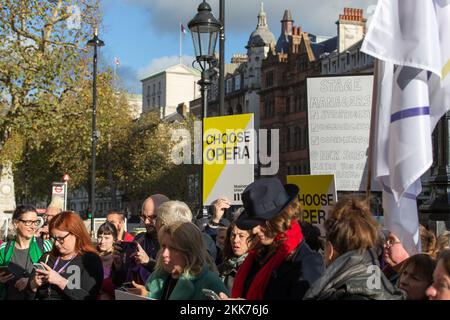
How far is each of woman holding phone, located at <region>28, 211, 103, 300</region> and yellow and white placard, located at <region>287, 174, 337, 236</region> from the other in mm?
3931

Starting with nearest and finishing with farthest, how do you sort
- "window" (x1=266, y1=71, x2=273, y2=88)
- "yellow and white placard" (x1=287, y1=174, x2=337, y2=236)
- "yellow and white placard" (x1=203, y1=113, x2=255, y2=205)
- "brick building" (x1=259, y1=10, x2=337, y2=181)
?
"yellow and white placard" (x1=287, y1=174, x2=337, y2=236)
"yellow and white placard" (x1=203, y1=113, x2=255, y2=205)
"brick building" (x1=259, y1=10, x2=337, y2=181)
"window" (x1=266, y1=71, x2=273, y2=88)

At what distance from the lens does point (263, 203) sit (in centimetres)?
489

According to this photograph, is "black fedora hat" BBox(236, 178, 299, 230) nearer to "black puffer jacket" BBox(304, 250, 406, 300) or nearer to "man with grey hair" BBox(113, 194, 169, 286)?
"black puffer jacket" BBox(304, 250, 406, 300)

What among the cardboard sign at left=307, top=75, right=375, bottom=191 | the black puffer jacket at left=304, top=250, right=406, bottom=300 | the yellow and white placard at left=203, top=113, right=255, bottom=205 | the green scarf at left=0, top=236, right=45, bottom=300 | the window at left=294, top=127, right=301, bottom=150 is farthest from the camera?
the window at left=294, top=127, right=301, bottom=150

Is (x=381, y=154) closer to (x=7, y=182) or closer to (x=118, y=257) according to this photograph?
(x=118, y=257)

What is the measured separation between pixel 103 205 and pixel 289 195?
401 ft

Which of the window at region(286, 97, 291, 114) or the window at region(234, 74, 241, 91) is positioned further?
the window at region(234, 74, 241, 91)

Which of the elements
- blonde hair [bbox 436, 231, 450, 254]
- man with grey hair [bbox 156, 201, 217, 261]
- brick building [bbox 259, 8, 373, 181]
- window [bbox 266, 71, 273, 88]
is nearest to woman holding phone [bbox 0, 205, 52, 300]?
man with grey hair [bbox 156, 201, 217, 261]

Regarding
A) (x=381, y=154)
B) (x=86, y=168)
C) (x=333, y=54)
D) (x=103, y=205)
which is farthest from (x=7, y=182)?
(x=103, y=205)

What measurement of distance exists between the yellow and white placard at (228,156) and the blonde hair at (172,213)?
404 cm

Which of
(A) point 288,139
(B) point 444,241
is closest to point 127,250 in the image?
(B) point 444,241

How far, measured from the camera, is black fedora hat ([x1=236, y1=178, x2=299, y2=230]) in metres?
4.86

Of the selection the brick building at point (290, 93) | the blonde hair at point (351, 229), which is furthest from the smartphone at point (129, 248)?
the brick building at point (290, 93)
